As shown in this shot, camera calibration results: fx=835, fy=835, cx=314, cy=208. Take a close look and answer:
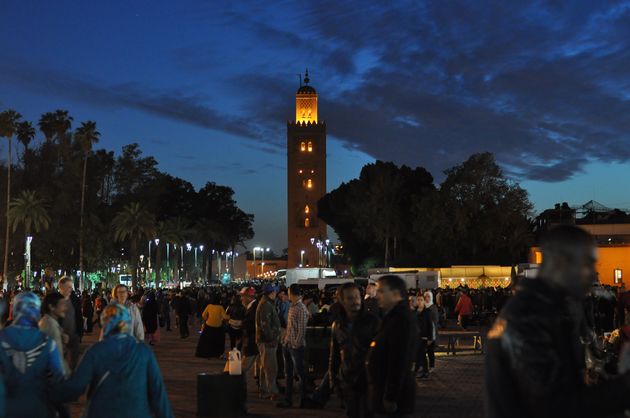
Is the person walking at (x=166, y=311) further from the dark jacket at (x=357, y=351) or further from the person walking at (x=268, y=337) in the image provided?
the dark jacket at (x=357, y=351)

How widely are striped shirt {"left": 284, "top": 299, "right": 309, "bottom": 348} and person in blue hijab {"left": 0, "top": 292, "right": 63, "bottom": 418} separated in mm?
7776

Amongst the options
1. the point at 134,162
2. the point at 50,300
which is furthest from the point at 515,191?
the point at 50,300

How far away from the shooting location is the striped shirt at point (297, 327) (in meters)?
13.3

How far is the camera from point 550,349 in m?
3.08

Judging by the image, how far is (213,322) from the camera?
60.4 ft

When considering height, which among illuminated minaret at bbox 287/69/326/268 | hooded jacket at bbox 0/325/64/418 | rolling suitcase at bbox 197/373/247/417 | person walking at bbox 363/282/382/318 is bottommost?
rolling suitcase at bbox 197/373/247/417

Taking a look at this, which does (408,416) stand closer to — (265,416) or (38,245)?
(265,416)

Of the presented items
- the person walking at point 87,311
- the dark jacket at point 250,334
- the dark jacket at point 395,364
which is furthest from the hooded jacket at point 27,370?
the person walking at point 87,311

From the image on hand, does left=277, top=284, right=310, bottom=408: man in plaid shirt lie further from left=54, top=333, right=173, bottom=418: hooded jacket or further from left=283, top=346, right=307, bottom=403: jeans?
left=54, top=333, right=173, bottom=418: hooded jacket

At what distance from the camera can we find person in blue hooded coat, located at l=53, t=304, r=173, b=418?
17.5 feet

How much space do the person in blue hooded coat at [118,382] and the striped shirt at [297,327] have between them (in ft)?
25.4

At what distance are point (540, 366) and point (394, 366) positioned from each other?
2.99m

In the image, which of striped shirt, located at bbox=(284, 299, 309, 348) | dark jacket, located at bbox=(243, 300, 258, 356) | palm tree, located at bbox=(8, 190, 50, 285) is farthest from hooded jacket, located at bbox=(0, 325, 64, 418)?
palm tree, located at bbox=(8, 190, 50, 285)

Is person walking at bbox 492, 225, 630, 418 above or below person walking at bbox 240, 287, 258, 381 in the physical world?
above
